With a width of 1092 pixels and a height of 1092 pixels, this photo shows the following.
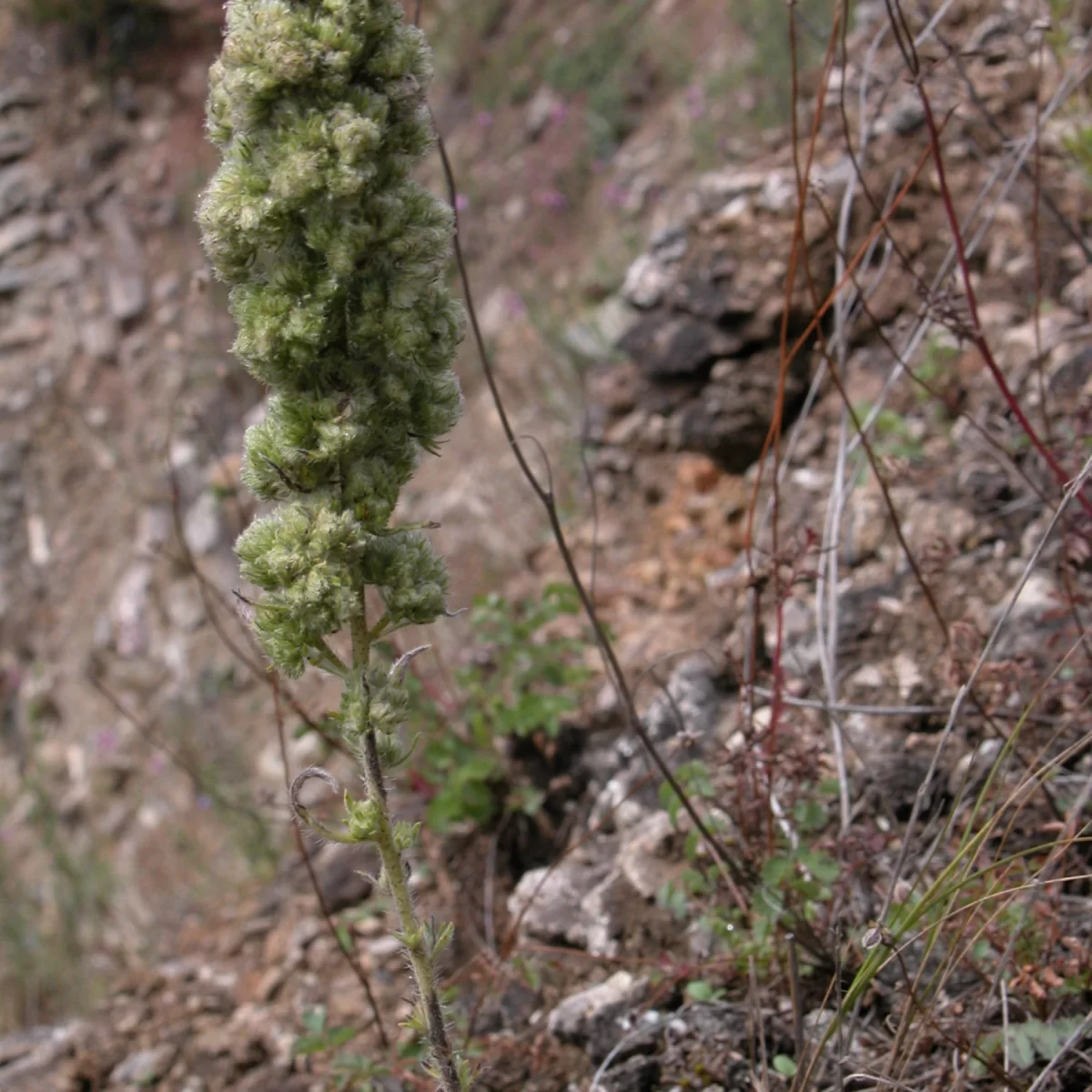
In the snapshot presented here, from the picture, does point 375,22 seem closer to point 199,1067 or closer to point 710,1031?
point 710,1031

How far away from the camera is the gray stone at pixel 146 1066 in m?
3.67

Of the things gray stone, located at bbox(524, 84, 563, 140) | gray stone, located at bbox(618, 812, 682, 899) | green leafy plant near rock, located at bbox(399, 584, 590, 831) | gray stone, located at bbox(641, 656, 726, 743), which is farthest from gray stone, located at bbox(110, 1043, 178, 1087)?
gray stone, located at bbox(524, 84, 563, 140)

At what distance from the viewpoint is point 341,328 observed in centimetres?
183

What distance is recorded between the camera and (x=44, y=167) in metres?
11.2

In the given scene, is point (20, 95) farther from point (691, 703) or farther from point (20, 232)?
point (691, 703)

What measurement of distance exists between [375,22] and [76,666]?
9115mm

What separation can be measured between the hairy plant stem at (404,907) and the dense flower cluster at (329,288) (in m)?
0.13

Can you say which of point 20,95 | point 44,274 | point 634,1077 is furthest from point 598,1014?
point 20,95

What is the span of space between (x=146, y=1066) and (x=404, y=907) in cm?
245

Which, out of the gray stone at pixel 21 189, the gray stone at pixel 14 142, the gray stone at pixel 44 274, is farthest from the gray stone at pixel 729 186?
the gray stone at pixel 14 142

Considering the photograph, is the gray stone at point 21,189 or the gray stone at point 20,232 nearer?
the gray stone at point 20,232

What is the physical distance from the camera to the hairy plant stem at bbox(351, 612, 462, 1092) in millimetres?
1818

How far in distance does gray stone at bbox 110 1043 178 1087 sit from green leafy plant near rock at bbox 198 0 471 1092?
2.26 meters

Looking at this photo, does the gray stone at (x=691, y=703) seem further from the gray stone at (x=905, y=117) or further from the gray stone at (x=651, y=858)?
the gray stone at (x=905, y=117)
